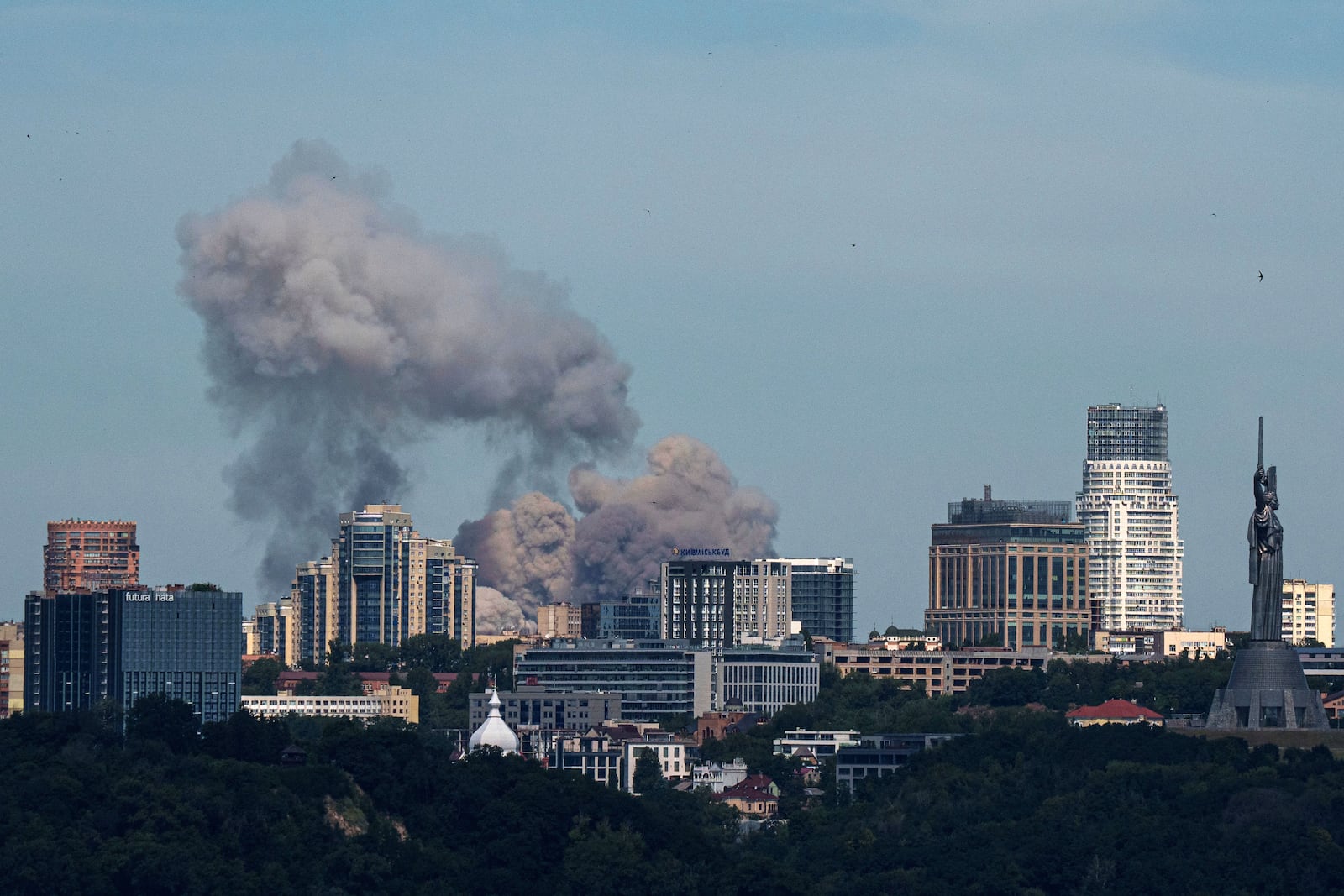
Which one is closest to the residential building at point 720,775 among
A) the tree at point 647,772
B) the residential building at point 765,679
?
the tree at point 647,772

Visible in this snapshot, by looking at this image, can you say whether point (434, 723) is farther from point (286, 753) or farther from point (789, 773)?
point (286, 753)

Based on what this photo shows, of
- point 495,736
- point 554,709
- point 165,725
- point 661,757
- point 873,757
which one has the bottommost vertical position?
point 661,757

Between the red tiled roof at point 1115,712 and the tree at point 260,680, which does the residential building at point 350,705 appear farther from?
the red tiled roof at point 1115,712

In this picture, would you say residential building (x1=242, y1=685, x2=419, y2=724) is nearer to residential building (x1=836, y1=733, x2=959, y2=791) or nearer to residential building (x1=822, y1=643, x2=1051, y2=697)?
residential building (x1=822, y1=643, x2=1051, y2=697)

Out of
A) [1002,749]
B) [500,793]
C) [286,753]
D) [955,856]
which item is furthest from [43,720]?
[1002,749]

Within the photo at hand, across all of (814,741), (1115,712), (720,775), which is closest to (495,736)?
(720,775)

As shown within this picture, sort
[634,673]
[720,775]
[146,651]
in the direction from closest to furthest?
[720,775]
[146,651]
[634,673]

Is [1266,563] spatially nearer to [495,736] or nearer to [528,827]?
[528,827]
